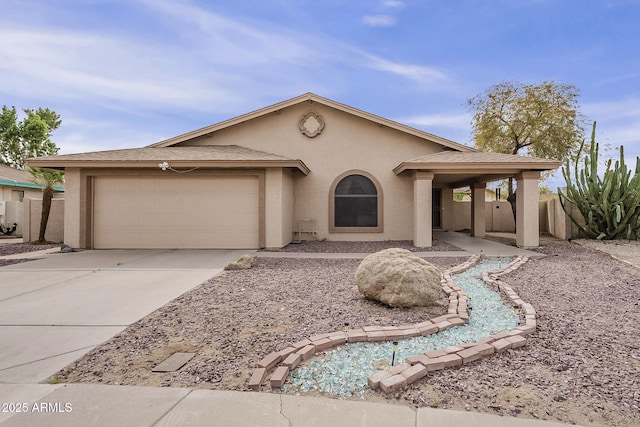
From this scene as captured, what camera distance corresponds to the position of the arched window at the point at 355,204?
1288 cm

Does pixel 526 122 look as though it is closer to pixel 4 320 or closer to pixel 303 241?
pixel 303 241

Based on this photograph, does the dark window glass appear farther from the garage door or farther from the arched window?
the garage door

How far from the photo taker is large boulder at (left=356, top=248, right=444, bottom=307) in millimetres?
4699

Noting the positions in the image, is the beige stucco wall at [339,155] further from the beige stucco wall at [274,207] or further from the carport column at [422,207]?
the beige stucco wall at [274,207]

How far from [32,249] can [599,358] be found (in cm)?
1507

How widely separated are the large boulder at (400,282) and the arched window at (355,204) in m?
7.74

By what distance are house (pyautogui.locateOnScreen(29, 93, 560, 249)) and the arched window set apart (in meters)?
0.04

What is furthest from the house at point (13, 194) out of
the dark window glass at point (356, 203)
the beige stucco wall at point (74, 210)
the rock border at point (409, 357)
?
the rock border at point (409, 357)

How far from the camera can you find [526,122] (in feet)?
61.3

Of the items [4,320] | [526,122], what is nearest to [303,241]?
[4,320]

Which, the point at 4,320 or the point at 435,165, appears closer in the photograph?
the point at 4,320

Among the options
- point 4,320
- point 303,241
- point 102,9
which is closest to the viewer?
point 4,320

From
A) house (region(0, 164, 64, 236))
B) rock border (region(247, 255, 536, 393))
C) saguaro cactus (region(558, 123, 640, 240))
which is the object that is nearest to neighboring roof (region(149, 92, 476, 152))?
saguaro cactus (region(558, 123, 640, 240))

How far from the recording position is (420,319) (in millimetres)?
4336
